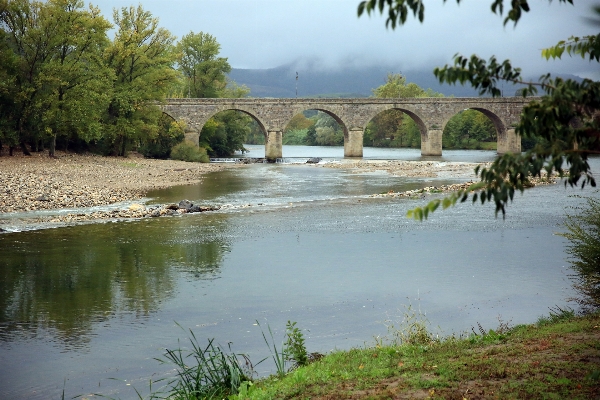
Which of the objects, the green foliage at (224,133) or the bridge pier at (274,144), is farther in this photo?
the bridge pier at (274,144)

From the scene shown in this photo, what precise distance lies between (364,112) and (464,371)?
217 ft

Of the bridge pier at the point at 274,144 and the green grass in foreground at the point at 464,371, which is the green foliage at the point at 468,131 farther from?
the green grass in foreground at the point at 464,371

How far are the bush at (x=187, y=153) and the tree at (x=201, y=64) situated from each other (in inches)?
478

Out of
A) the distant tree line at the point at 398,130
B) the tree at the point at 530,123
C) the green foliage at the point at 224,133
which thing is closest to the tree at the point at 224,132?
the green foliage at the point at 224,133

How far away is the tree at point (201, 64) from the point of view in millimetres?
67125

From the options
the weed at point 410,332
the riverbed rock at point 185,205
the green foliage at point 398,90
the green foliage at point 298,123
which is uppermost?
the green foliage at point 398,90

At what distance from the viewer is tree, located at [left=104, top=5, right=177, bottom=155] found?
157 feet

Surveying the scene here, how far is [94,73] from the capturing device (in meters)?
42.1

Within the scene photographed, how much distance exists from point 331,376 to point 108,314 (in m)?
5.51

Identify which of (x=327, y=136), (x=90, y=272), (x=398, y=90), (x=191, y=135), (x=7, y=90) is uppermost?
(x=398, y=90)

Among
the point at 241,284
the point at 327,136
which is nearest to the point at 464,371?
the point at 241,284

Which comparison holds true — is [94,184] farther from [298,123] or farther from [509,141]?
[298,123]

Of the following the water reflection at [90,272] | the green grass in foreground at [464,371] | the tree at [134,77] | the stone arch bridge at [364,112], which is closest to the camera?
the green grass in foreground at [464,371]

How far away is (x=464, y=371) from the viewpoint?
20.3 ft
